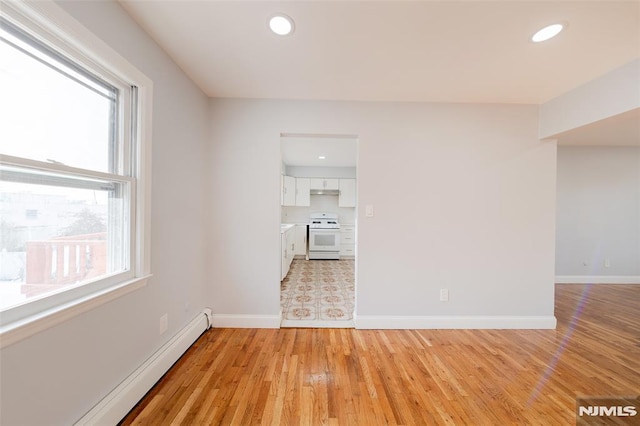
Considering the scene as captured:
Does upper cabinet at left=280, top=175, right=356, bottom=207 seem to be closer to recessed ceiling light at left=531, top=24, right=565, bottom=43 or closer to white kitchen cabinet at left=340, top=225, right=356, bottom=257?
white kitchen cabinet at left=340, top=225, right=356, bottom=257

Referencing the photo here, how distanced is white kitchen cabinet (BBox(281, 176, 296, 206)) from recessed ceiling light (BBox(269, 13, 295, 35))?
401cm

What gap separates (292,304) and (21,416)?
88.8 inches

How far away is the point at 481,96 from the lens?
2299mm

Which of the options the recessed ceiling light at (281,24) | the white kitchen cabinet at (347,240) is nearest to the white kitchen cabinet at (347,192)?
the white kitchen cabinet at (347,240)

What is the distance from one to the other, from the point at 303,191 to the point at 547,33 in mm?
4642

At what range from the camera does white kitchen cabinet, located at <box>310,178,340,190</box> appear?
5.74m

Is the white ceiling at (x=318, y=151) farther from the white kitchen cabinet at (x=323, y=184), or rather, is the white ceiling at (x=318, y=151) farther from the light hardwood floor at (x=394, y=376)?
the light hardwood floor at (x=394, y=376)

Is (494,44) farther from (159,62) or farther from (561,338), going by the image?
(561,338)

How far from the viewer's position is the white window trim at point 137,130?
91 cm

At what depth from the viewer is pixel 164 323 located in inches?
69.4

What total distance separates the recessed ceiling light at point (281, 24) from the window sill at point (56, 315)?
1720 millimetres

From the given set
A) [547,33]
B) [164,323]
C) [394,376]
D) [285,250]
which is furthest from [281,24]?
[285,250]

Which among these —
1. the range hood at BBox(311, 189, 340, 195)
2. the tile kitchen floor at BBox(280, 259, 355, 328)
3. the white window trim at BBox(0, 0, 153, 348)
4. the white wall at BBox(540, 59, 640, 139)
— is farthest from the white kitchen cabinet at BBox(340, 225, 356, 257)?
the white window trim at BBox(0, 0, 153, 348)

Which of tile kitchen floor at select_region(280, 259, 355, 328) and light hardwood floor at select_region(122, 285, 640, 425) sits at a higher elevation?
tile kitchen floor at select_region(280, 259, 355, 328)
